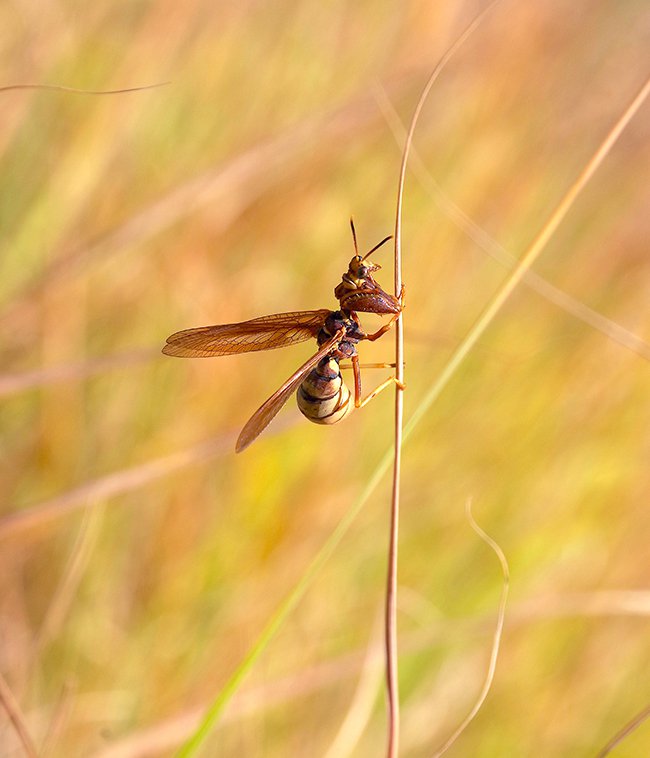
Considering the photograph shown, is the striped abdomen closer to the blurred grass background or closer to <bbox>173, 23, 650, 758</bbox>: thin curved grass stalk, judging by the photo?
the blurred grass background

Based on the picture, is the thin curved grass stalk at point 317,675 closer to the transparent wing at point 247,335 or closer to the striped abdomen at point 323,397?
the striped abdomen at point 323,397

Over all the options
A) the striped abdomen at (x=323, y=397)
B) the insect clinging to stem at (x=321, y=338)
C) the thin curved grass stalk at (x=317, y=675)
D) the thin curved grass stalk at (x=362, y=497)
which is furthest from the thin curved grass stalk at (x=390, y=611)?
the thin curved grass stalk at (x=317, y=675)

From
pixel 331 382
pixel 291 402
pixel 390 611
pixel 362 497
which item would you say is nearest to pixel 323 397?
pixel 331 382

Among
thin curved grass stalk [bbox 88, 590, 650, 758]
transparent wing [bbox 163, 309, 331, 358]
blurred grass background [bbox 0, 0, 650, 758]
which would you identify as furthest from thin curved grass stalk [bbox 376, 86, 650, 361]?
thin curved grass stalk [bbox 88, 590, 650, 758]

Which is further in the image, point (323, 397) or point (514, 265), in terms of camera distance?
point (323, 397)

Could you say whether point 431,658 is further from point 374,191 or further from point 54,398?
point 374,191

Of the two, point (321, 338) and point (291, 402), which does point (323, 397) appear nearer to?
point (321, 338)
